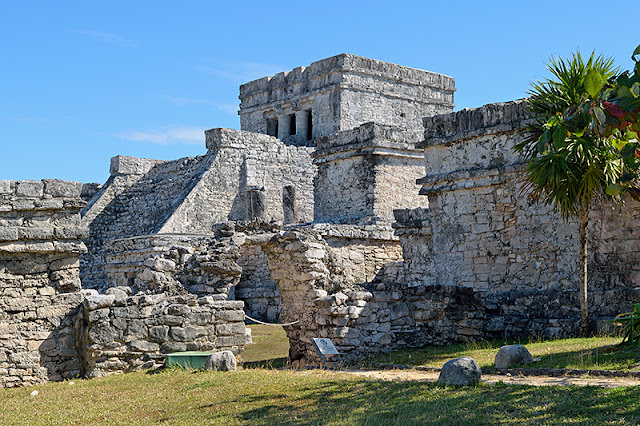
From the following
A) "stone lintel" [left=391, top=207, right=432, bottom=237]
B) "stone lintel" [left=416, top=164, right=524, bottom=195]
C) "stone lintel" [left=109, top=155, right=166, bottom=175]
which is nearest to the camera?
"stone lintel" [left=416, top=164, right=524, bottom=195]

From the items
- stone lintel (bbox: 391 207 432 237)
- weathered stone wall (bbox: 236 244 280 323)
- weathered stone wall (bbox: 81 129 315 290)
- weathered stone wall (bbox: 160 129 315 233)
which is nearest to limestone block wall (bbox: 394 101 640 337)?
stone lintel (bbox: 391 207 432 237)

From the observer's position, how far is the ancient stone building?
9.18 meters

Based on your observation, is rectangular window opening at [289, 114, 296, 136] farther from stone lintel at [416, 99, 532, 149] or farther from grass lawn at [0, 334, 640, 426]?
grass lawn at [0, 334, 640, 426]

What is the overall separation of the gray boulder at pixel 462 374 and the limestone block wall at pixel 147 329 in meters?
3.78

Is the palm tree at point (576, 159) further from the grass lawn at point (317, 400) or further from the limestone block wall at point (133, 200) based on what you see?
the limestone block wall at point (133, 200)

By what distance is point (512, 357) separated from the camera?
8.08 metres

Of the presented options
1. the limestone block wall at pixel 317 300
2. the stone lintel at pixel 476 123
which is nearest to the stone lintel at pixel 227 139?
the stone lintel at pixel 476 123

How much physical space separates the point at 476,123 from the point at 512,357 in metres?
5.39

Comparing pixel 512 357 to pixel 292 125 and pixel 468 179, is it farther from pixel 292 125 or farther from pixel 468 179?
pixel 292 125

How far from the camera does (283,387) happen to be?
24.6ft

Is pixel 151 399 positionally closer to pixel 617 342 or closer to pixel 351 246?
pixel 617 342

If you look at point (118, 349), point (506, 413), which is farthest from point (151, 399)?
point (506, 413)

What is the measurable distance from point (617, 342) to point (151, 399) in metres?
5.27

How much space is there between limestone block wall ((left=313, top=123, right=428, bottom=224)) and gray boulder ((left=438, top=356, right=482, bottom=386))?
11570 millimetres
